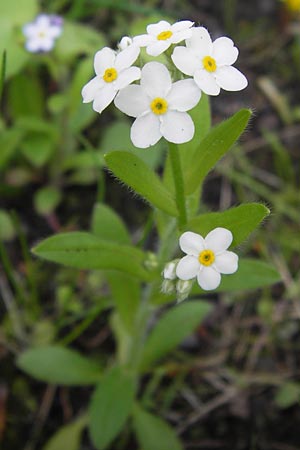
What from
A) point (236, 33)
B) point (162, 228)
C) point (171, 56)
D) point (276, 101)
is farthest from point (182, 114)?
point (236, 33)

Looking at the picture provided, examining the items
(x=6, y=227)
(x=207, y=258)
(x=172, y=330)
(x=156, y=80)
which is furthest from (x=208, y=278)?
(x=6, y=227)

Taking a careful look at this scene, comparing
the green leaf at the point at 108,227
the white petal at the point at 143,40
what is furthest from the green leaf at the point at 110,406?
the white petal at the point at 143,40

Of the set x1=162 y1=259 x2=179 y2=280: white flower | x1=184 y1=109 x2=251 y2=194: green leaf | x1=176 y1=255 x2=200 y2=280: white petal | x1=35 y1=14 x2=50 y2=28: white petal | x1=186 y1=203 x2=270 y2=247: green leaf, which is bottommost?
x1=176 y1=255 x2=200 y2=280: white petal

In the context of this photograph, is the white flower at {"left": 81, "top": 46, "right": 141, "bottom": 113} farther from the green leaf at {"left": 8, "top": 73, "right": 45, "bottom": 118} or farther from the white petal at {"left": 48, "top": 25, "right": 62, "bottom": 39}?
the green leaf at {"left": 8, "top": 73, "right": 45, "bottom": 118}

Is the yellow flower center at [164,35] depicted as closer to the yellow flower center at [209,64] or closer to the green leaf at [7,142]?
the yellow flower center at [209,64]

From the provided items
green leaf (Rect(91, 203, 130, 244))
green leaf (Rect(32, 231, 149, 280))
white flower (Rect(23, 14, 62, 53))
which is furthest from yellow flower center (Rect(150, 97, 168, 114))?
white flower (Rect(23, 14, 62, 53))

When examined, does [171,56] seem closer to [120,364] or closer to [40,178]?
[120,364]

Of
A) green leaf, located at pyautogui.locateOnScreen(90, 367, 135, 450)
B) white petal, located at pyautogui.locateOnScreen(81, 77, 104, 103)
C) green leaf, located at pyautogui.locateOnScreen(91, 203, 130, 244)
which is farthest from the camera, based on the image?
green leaf, located at pyautogui.locateOnScreen(91, 203, 130, 244)

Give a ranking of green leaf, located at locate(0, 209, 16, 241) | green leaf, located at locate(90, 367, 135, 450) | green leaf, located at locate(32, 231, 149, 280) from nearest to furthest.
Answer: green leaf, located at locate(32, 231, 149, 280)
green leaf, located at locate(90, 367, 135, 450)
green leaf, located at locate(0, 209, 16, 241)
